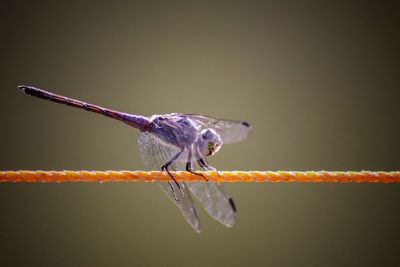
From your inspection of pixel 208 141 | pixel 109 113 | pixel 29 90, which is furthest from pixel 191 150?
pixel 29 90

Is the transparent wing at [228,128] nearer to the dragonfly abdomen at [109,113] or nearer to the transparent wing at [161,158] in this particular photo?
the transparent wing at [161,158]

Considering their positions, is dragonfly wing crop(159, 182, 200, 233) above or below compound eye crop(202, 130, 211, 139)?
below

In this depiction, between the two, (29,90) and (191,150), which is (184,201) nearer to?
(191,150)

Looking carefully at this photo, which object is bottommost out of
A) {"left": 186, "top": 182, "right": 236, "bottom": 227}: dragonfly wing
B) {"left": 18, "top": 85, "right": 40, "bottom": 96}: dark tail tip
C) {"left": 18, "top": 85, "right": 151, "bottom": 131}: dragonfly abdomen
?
{"left": 186, "top": 182, "right": 236, "bottom": 227}: dragonfly wing

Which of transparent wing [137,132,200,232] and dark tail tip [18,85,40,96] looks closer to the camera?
transparent wing [137,132,200,232]

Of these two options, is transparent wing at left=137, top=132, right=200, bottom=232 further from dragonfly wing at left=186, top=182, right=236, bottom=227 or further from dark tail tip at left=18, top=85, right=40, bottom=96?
dark tail tip at left=18, top=85, right=40, bottom=96

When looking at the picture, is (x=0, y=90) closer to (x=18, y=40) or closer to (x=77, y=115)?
(x=18, y=40)

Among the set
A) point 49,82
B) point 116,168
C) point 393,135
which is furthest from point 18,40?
point 393,135

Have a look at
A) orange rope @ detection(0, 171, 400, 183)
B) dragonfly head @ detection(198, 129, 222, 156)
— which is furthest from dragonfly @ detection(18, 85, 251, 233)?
orange rope @ detection(0, 171, 400, 183)
